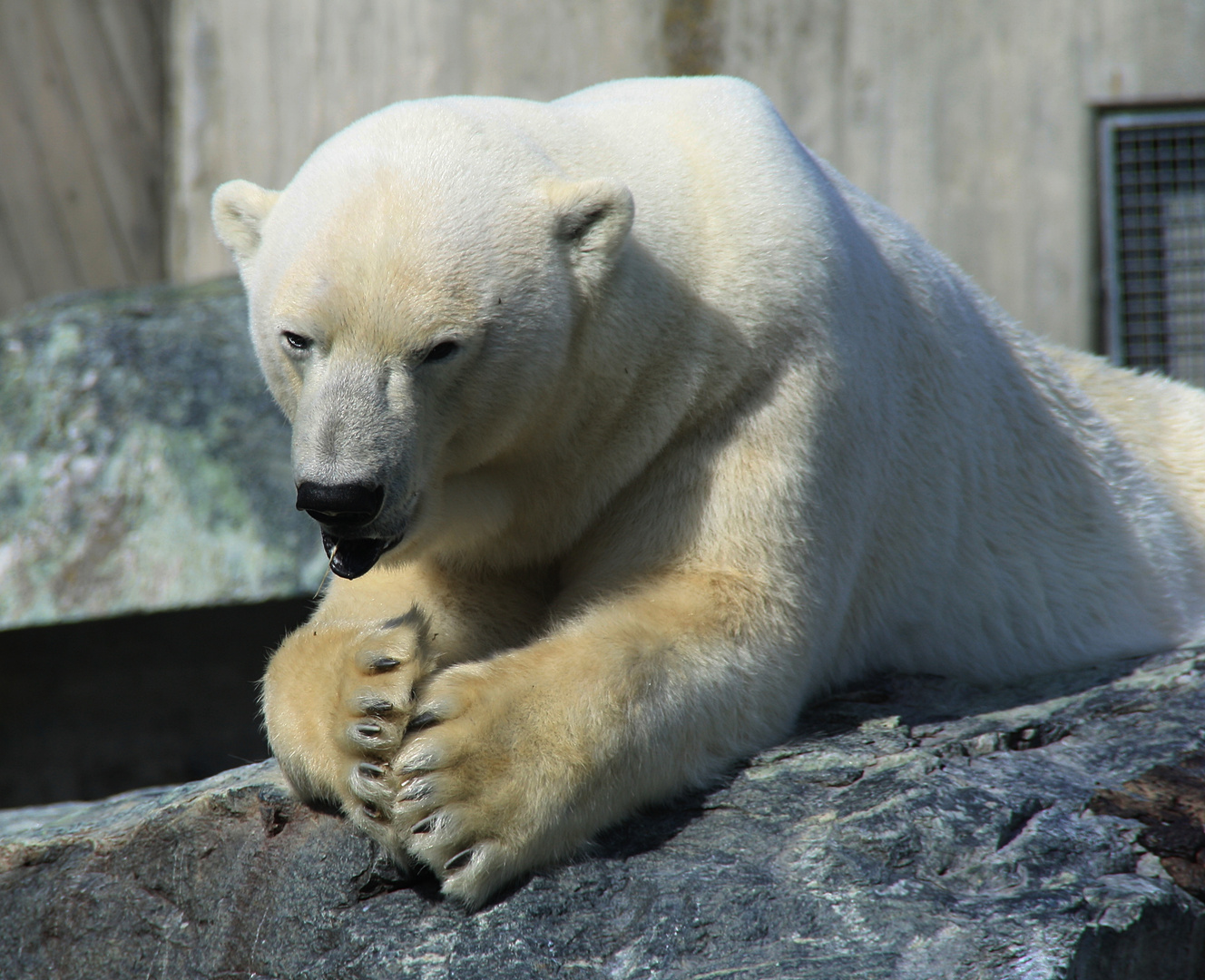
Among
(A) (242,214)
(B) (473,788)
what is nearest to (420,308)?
(A) (242,214)

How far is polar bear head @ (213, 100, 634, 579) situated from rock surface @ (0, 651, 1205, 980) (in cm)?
61

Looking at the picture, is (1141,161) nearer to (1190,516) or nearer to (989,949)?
(1190,516)

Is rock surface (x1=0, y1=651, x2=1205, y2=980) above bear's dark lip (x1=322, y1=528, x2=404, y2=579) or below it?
below

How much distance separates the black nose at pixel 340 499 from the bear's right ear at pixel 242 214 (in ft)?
2.44

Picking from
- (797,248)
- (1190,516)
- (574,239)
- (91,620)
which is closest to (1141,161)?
(1190,516)

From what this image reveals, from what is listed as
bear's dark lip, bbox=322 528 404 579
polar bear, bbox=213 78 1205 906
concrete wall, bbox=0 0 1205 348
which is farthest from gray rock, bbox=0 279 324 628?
bear's dark lip, bbox=322 528 404 579

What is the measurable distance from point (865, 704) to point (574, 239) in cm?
126

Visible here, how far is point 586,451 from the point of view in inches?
99.3

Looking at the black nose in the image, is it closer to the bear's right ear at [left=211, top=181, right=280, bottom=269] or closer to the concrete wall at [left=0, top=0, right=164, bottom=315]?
the bear's right ear at [left=211, top=181, right=280, bottom=269]

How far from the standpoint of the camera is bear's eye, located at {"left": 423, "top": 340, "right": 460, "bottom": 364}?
7.16ft

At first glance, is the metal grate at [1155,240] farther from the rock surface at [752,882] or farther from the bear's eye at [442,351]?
the bear's eye at [442,351]

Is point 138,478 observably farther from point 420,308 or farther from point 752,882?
point 752,882

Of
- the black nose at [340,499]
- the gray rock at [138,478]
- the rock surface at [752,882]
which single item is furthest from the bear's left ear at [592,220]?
the gray rock at [138,478]

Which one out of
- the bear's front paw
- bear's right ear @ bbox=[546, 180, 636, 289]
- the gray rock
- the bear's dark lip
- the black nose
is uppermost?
bear's right ear @ bbox=[546, 180, 636, 289]
